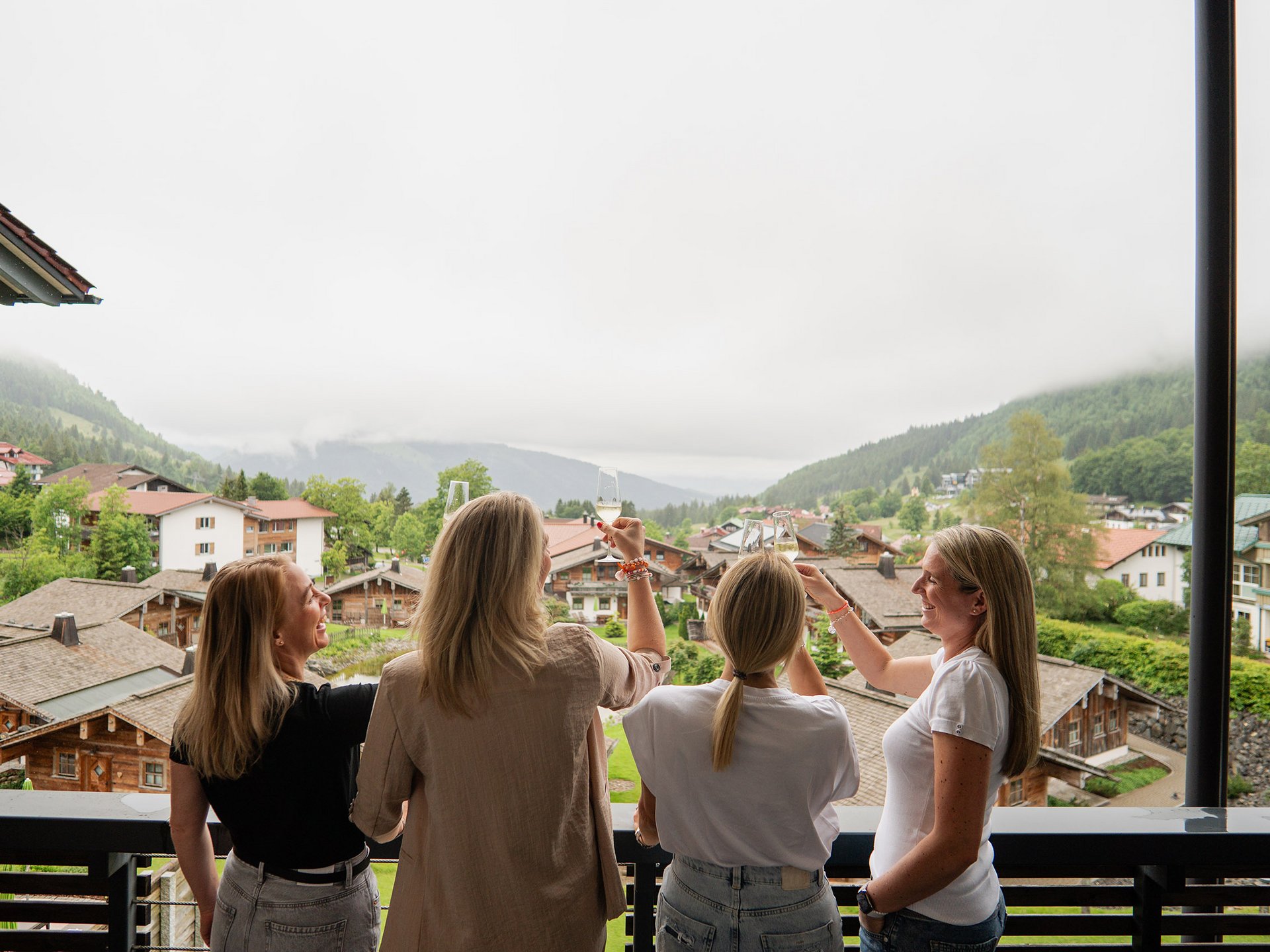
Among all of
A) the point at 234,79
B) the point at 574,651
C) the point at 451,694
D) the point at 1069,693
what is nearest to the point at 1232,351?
the point at 1069,693

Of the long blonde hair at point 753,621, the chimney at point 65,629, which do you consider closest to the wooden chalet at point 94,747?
the chimney at point 65,629

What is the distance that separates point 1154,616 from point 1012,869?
1057mm

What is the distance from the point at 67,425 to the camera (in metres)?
2.20

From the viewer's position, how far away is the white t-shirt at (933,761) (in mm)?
1169

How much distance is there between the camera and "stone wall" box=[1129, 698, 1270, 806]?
2.12 m

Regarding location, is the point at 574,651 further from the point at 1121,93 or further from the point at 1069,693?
the point at 1121,93

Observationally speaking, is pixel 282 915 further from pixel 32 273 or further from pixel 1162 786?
pixel 1162 786

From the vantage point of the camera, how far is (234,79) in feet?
7.39

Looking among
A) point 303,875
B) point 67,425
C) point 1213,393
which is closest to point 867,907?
point 303,875

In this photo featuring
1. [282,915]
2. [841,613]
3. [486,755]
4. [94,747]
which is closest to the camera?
[486,755]

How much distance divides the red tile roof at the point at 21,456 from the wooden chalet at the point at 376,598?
997 mm

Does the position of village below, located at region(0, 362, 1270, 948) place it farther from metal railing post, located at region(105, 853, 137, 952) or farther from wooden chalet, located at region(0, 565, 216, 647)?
metal railing post, located at region(105, 853, 137, 952)

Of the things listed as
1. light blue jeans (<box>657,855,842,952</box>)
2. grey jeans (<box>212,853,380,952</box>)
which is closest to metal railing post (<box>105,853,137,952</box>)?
grey jeans (<box>212,853,380,952</box>)

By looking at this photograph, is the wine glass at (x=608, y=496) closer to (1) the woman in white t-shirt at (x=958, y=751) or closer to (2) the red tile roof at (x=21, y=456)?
(1) the woman in white t-shirt at (x=958, y=751)
